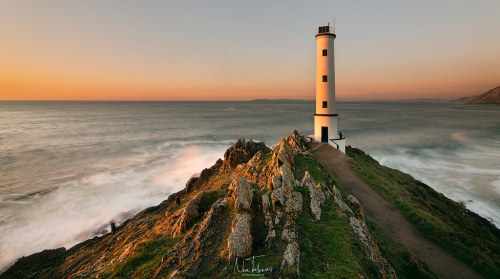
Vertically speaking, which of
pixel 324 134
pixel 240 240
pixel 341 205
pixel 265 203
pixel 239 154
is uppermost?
pixel 324 134

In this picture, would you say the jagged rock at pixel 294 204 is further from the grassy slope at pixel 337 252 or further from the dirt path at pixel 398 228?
the dirt path at pixel 398 228

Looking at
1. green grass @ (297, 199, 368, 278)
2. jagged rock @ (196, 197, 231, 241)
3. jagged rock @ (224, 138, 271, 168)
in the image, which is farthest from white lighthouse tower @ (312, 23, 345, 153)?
jagged rock @ (196, 197, 231, 241)

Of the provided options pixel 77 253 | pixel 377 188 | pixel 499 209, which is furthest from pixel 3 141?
pixel 499 209

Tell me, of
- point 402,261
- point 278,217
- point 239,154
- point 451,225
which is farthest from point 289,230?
point 451,225

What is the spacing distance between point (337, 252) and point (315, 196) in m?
3.74

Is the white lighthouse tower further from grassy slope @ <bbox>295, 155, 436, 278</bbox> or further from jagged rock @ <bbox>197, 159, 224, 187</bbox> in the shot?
grassy slope @ <bbox>295, 155, 436, 278</bbox>

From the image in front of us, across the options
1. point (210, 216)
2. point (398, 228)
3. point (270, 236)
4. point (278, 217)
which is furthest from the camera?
point (398, 228)

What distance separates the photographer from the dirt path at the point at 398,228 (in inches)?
461

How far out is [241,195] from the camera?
10477 mm

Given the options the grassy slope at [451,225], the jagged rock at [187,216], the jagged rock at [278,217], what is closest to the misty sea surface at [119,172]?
the grassy slope at [451,225]

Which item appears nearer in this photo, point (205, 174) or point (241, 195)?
point (241, 195)

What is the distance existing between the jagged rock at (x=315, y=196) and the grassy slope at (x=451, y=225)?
23.9 feet

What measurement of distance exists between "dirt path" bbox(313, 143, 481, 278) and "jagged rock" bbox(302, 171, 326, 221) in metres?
4.93

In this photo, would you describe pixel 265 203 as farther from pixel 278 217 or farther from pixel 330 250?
pixel 330 250
